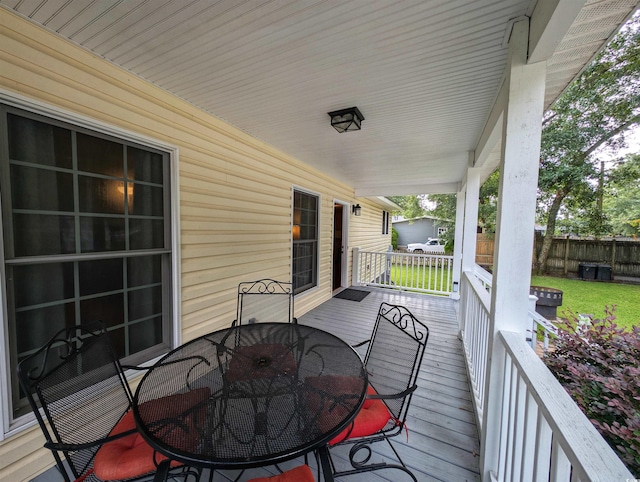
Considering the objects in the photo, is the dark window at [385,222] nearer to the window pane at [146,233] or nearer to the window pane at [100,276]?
the window pane at [146,233]

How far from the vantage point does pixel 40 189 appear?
1536 mm

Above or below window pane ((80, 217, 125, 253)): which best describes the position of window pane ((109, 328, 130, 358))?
below

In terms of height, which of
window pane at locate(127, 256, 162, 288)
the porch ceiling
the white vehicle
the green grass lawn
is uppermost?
the porch ceiling

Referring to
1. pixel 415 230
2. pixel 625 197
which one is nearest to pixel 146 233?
pixel 625 197

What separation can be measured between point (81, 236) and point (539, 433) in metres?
2.88

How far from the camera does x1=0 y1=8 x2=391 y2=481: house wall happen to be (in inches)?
56.7

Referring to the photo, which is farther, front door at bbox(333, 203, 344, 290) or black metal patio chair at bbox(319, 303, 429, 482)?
front door at bbox(333, 203, 344, 290)

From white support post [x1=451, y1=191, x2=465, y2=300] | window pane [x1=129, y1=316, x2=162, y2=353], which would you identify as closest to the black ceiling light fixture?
window pane [x1=129, y1=316, x2=162, y2=353]

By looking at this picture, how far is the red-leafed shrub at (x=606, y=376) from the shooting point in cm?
110

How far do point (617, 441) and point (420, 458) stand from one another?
3.51ft

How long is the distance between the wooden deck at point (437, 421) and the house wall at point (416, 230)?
18.3 m

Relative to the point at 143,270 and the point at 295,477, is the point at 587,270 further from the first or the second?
the point at 143,270

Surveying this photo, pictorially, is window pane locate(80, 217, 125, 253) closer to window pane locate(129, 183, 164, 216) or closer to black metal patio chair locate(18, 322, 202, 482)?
window pane locate(129, 183, 164, 216)

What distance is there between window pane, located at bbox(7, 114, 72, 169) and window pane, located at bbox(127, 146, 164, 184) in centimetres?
38
